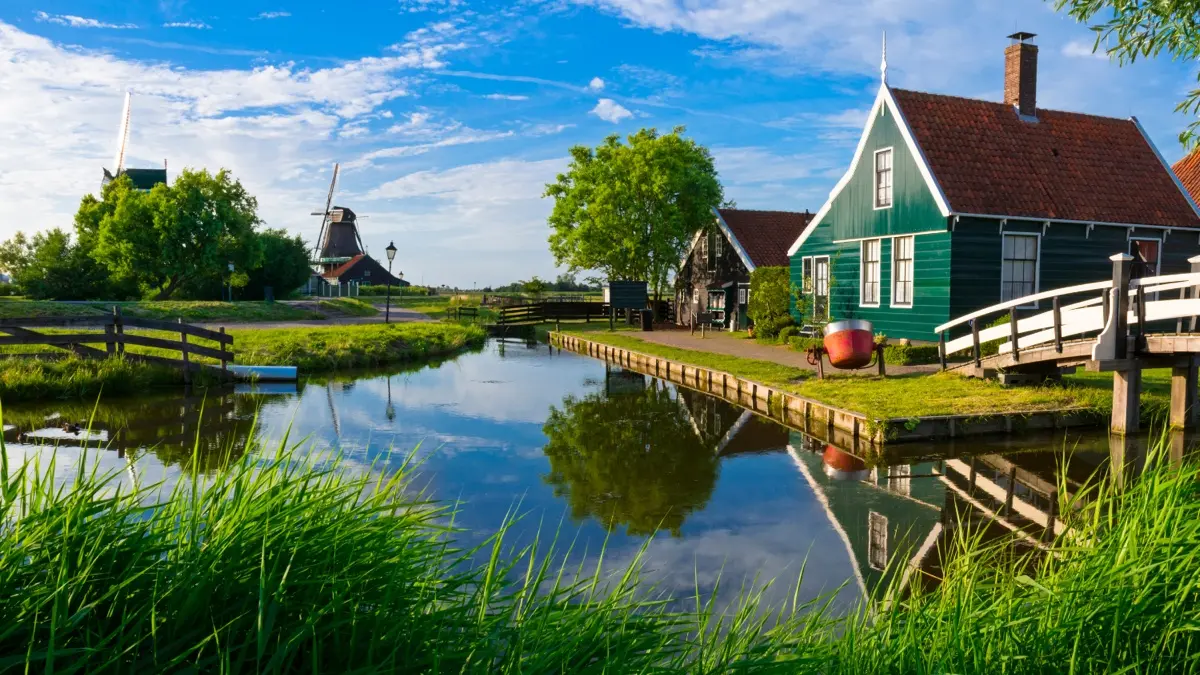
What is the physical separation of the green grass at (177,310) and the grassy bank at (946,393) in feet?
94.8

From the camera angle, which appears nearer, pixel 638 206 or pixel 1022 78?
pixel 1022 78

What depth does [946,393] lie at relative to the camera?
43.4ft

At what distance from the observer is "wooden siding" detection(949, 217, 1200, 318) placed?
1792 centimetres

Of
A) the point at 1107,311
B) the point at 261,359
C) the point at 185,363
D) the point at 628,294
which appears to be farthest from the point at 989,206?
the point at 628,294

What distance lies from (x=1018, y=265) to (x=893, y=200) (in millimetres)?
3250

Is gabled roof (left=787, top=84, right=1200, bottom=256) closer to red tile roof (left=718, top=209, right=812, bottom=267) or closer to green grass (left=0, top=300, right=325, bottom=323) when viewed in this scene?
red tile roof (left=718, top=209, right=812, bottom=267)

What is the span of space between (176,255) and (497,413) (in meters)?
39.3

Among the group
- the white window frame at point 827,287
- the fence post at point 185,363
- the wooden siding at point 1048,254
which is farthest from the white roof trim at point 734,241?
the fence post at point 185,363

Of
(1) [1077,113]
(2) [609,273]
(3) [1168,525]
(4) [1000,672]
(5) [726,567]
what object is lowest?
(5) [726,567]

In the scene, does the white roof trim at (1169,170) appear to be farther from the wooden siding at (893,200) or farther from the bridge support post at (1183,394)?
the bridge support post at (1183,394)

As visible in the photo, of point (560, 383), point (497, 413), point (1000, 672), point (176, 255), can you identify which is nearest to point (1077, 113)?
point (560, 383)

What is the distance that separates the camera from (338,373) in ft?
68.3

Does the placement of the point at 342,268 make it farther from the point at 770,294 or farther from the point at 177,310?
the point at 770,294

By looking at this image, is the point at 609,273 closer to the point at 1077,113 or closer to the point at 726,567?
the point at 1077,113
